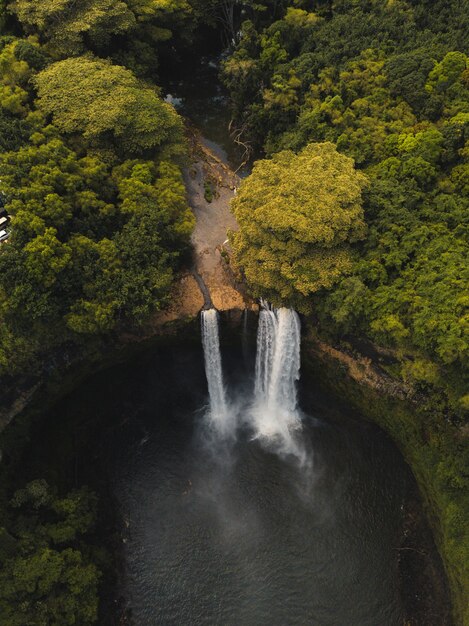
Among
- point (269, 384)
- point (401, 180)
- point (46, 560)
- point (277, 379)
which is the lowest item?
point (269, 384)

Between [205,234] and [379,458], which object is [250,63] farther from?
[379,458]

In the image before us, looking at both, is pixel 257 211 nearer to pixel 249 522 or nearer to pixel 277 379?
pixel 277 379

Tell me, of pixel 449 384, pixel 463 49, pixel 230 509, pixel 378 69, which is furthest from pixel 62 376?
pixel 463 49

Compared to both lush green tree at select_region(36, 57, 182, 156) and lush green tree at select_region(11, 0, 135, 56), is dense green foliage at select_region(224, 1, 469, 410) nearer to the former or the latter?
lush green tree at select_region(36, 57, 182, 156)

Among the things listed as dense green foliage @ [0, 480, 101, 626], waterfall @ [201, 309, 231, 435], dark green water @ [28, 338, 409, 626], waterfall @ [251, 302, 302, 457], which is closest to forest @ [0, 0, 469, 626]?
dense green foliage @ [0, 480, 101, 626]

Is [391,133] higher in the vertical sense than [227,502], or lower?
higher

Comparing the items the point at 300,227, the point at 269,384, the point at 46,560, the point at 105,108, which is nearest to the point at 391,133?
the point at 300,227
